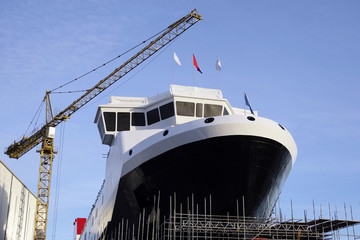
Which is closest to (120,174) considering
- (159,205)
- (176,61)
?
(159,205)

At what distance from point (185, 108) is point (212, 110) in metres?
1.75

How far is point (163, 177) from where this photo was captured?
2395 cm

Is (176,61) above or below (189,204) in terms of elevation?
above

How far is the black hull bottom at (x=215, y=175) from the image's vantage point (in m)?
23.1

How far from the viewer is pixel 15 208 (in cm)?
5284

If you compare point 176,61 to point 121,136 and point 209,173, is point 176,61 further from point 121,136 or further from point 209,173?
point 209,173

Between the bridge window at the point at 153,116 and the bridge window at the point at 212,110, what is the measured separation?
117 inches

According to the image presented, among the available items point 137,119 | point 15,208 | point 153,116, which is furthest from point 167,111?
point 15,208

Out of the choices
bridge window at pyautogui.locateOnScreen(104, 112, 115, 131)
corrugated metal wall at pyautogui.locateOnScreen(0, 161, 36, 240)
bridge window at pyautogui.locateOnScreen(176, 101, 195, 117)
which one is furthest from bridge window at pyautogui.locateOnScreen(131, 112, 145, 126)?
corrugated metal wall at pyautogui.locateOnScreen(0, 161, 36, 240)

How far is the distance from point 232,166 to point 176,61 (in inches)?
494

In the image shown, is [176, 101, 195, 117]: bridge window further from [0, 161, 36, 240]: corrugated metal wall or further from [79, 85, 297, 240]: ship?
[0, 161, 36, 240]: corrugated metal wall

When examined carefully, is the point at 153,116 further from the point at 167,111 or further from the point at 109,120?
the point at 109,120

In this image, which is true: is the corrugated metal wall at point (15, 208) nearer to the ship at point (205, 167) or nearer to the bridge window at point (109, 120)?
the bridge window at point (109, 120)

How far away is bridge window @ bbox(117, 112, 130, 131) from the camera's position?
30812 millimetres
